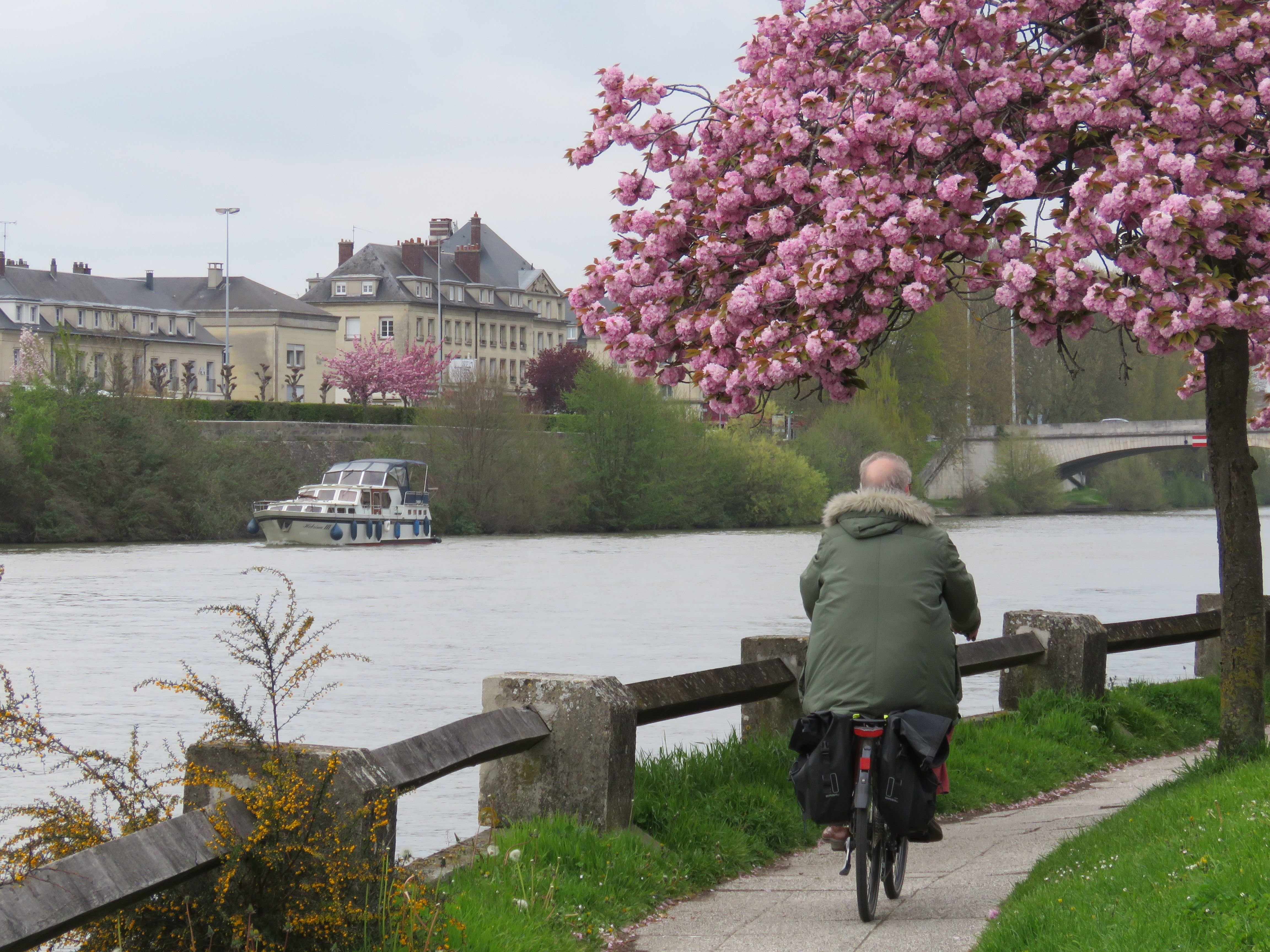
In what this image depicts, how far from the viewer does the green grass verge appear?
4688 mm

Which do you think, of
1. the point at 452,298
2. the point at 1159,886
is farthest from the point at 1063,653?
the point at 452,298

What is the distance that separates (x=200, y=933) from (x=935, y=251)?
506cm

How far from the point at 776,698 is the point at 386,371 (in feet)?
311

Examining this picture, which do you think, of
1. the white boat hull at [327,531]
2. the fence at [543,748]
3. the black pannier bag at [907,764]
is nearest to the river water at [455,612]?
the white boat hull at [327,531]

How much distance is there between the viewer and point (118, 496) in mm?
52625

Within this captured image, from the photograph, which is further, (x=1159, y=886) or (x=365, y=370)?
(x=365, y=370)

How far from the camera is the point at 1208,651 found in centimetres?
1372

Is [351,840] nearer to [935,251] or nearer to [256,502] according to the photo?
[935,251]

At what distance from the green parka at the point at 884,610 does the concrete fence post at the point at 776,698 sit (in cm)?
203

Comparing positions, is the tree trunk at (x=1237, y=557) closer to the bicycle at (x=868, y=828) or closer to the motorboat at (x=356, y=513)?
the bicycle at (x=868, y=828)

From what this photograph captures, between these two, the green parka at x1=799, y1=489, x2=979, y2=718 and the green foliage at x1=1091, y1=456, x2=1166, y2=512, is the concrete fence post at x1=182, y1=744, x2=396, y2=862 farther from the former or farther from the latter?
the green foliage at x1=1091, y1=456, x2=1166, y2=512

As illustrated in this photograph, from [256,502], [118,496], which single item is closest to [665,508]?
[256,502]

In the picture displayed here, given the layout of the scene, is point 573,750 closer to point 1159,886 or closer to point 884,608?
point 884,608

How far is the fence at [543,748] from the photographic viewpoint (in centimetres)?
425
